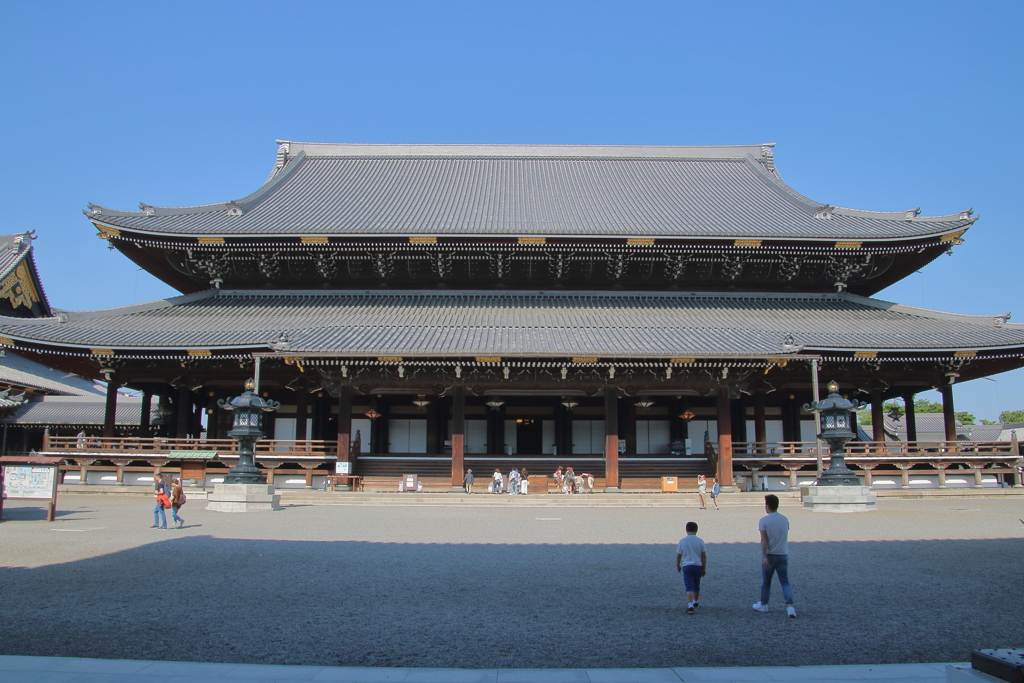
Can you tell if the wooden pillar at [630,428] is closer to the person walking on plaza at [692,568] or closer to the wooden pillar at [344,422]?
the wooden pillar at [344,422]

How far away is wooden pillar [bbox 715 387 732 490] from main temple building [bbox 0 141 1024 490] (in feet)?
0.28

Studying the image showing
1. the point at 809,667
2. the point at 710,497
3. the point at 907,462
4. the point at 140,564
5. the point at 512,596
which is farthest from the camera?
the point at 907,462

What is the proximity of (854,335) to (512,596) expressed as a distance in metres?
23.0

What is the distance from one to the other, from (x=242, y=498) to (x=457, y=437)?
329 inches

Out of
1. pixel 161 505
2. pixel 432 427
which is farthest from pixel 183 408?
pixel 161 505

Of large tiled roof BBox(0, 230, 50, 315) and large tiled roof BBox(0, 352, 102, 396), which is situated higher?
large tiled roof BBox(0, 230, 50, 315)

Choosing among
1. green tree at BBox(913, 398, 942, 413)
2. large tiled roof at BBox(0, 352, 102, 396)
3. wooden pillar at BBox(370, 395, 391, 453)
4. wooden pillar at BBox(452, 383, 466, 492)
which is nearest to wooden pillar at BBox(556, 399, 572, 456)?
wooden pillar at BBox(452, 383, 466, 492)

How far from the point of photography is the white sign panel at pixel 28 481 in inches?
649

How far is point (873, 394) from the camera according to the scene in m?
29.6

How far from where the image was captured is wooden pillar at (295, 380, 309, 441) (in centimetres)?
2888

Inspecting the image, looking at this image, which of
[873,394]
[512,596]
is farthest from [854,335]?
[512,596]

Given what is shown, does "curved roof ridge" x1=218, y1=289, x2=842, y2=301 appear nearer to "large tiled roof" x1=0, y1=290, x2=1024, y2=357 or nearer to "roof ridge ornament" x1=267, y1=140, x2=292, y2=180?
"large tiled roof" x1=0, y1=290, x2=1024, y2=357

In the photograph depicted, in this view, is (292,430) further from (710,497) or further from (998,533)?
(998,533)

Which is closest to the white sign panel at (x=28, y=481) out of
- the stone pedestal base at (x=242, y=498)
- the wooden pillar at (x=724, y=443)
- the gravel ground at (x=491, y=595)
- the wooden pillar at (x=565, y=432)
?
the gravel ground at (x=491, y=595)
